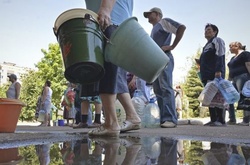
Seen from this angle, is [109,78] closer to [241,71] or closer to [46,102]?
[241,71]

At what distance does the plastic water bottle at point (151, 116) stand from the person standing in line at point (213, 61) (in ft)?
3.23

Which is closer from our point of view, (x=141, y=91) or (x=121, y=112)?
(x=121, y=112)

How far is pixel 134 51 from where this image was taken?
2.14 m

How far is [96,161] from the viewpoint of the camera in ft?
4.42

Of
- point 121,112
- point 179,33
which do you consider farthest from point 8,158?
point 179,33

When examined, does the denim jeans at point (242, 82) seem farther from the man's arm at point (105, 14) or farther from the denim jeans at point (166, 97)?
the man's arm at point (105, 14)

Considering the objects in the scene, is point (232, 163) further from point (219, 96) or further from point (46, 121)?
point (46, 121)

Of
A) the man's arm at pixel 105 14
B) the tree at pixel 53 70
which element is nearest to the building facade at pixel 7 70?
the tree at pixel 53 70

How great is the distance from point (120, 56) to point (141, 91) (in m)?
3.13

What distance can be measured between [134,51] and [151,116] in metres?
2.75

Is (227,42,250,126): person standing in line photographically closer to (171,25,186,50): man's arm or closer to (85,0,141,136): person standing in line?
(171,25,186,50): man's arm

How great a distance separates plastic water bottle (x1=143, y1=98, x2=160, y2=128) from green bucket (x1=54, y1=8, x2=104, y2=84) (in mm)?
2545

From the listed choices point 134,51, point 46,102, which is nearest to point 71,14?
→ point 134,51

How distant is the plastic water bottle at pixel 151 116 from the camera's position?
15.5 ft
